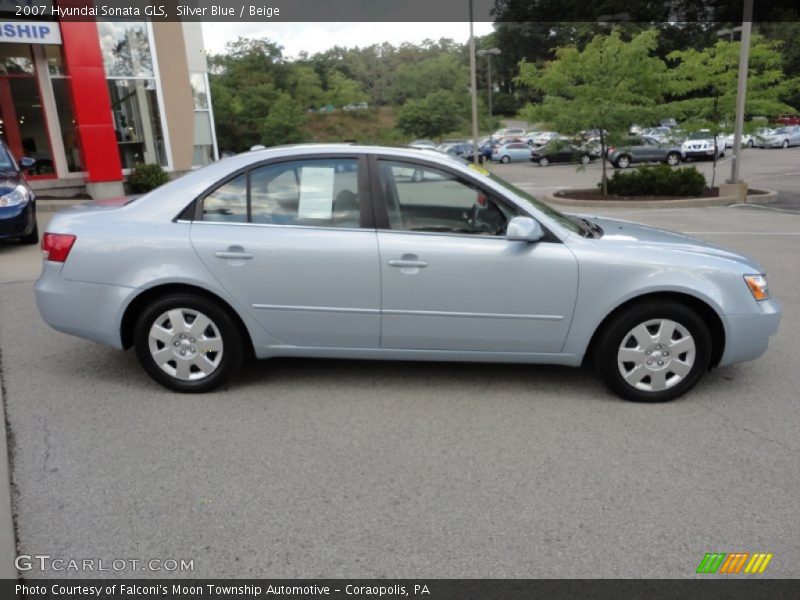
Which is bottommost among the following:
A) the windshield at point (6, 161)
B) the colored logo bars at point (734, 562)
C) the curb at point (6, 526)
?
the colored logo bars at point (734, 562)

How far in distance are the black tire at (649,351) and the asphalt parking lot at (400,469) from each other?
103mm

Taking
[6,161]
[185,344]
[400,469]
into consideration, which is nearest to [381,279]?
[400,469]

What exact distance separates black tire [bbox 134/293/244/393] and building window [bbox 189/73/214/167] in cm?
1727

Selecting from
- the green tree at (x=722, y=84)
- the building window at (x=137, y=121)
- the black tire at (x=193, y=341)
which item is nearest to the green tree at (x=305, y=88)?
the building window at (x=137, y=121)

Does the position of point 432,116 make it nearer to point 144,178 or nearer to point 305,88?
point 305,88

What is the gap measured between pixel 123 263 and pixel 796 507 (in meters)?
3.93

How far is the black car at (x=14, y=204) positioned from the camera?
8844mm

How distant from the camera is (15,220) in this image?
352 inches

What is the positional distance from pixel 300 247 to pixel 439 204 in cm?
95

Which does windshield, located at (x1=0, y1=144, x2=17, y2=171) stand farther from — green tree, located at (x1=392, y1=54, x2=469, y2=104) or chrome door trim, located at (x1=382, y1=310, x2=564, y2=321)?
green tree, located at (x1=392, y1=54, x2=469, y2=104)

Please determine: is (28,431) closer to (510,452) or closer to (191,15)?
(510,452)

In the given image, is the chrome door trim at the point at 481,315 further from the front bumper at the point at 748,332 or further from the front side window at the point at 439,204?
the front bumper at the point at 748,332

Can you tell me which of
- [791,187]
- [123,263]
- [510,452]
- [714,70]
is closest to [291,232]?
[123,263]

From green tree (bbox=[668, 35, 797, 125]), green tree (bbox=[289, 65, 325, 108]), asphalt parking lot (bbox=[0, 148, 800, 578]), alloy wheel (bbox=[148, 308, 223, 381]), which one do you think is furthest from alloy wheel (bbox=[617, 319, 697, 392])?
green tree (bbox=[289, 65, 325, 108])
